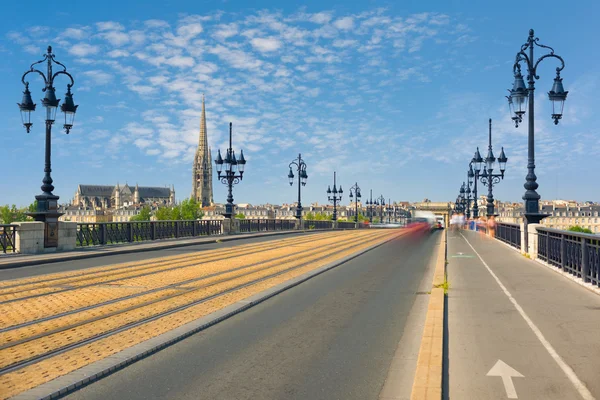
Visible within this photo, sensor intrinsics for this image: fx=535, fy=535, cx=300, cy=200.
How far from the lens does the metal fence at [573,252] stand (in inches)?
466

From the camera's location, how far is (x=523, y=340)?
727 centimetres

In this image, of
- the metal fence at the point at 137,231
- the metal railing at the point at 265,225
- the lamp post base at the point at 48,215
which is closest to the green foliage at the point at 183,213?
the metal railing at the point at 265,225

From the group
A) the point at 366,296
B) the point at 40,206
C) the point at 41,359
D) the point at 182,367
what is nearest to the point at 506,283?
the point at 366,296

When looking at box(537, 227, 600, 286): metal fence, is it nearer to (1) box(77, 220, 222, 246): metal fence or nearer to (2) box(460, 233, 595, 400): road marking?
(2) box(460, 233, 595, 400): road marking

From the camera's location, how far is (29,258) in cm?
1847

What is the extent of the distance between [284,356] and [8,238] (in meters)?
17.2

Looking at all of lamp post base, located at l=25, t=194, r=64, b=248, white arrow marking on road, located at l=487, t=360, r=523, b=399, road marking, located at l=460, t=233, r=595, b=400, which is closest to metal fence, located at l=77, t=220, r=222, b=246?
lamp post base, located at l=25, t=194, r=64, b=248

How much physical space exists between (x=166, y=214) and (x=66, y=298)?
173257 millimetres

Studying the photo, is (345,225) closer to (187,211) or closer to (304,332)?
(304,332)

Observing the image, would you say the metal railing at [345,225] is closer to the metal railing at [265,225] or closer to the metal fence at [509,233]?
the metal railing at [265,225]

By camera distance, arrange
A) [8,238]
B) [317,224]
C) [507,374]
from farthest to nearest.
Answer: [317,224] → [8,238] → [507,374]

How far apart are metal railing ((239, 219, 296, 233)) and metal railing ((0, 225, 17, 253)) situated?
22.1 meters

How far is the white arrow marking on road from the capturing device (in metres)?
5.21

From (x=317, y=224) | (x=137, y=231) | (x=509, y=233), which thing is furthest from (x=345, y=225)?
(x=137, y=231)
